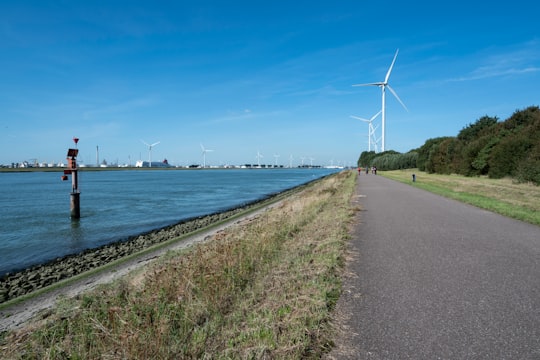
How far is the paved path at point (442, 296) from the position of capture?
146 inches

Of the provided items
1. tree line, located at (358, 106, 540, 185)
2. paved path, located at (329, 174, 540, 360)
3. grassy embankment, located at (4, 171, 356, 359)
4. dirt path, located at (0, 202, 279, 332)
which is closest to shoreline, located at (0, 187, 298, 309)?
dirt path, located at (0, 202, 279, 332)

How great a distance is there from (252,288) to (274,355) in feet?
7.77

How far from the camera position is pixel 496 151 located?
41.0 meters

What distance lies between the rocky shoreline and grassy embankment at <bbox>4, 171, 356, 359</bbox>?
12.0 ft

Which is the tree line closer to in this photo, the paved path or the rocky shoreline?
the paved path

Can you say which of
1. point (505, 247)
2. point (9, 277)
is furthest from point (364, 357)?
point (9, 277)

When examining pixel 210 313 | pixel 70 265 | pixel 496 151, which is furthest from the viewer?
pixel 496 151

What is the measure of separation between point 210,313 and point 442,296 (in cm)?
389

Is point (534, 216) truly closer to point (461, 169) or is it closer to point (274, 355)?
point (274, 355)

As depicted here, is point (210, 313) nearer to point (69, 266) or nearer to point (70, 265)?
point (69, 266)

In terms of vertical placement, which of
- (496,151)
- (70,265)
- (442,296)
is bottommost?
(70,265)

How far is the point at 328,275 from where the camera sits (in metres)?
6.00

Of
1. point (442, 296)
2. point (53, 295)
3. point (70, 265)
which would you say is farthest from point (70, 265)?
point (442, 296)

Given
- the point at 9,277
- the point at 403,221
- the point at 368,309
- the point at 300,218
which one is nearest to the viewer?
the point at 368,309
